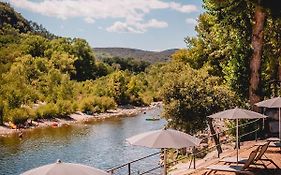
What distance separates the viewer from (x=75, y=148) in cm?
4222

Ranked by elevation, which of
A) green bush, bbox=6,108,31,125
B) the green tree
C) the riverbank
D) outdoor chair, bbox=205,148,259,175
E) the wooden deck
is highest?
the green tree

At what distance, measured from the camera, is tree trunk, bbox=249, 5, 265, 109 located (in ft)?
70.1

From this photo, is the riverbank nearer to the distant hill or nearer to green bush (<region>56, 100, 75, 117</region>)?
green bush (<region>56, 100, 75, 117</region>)

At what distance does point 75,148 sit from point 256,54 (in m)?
24.8

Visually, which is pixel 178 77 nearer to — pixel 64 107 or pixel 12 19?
pixel 64 107

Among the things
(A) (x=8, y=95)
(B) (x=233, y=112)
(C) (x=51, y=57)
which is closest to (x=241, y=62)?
(B) (x=233, y=112)

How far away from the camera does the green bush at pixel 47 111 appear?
2589 inches

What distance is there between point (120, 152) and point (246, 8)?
822 inches

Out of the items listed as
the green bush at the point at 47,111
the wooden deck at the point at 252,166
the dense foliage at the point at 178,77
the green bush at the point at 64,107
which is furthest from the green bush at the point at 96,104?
the wooden deck at the point at 252,166

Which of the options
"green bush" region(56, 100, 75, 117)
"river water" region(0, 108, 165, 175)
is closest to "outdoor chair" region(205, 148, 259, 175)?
"river water" region(0, 108, 165, 175)

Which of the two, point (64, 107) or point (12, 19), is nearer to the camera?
point (64, 107)

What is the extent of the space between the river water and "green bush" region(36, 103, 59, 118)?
23.9ft

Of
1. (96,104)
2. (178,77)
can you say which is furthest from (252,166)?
(96,104)

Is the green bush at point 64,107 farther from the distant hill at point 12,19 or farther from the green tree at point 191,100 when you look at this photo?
the distant hill at point 12,19
